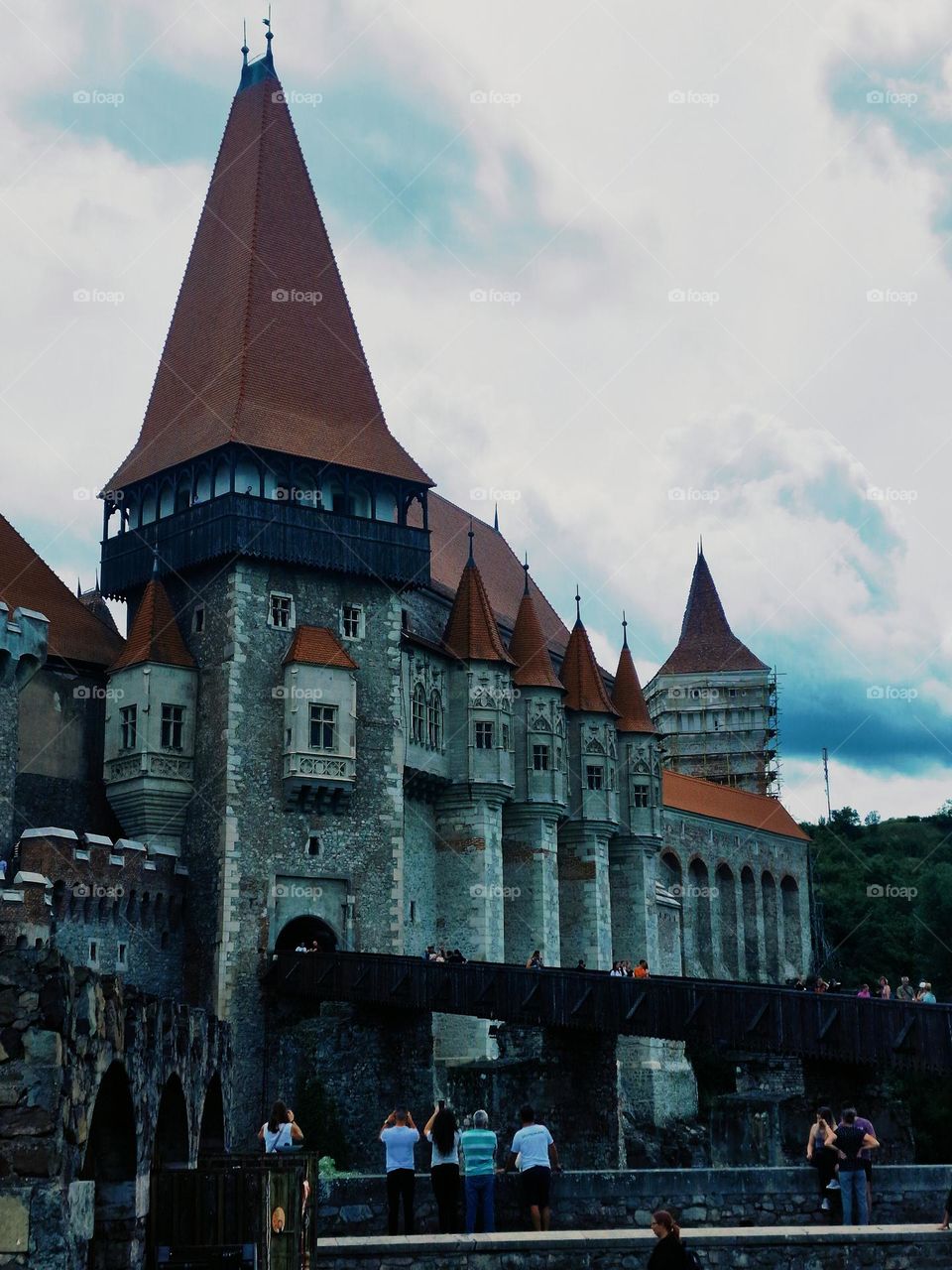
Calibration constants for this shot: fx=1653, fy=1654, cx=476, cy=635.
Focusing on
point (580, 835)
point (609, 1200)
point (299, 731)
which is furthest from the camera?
point (580, 835)

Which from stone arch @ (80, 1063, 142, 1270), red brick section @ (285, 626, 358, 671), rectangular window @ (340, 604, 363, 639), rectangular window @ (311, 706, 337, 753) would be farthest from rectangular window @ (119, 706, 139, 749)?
stone arch @ (80, 1063, 142, 1270)

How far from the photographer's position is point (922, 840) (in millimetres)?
85375

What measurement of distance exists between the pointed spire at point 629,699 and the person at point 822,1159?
32104 millimetres

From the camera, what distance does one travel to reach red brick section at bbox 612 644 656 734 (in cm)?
4766

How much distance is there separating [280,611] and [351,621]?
177 centimetres

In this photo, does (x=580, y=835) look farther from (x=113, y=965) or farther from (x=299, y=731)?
(x=113, y=965)

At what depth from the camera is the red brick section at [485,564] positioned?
44.7 m

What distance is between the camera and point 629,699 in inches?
1908

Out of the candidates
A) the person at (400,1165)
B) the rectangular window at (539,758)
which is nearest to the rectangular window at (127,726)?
the rectangular window at (539,758)

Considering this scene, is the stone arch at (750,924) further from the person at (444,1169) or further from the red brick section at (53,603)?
the person at (444,1169)

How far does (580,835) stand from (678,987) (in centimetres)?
1647

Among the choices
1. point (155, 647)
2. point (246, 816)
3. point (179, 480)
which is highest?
point (179, 480)

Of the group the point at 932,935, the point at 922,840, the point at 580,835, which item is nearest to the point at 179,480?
the point at 580,835

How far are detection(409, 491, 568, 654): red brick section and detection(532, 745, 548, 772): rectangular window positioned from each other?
461 centimetres
